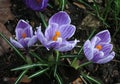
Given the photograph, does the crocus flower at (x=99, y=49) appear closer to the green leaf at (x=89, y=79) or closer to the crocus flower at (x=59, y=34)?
the crocus flower at (x=59, y=34)

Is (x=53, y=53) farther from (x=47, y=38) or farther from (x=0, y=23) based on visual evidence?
(x=0, y=23)

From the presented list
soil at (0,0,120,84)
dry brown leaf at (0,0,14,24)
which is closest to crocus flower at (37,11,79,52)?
soil at (0,0,120,84)

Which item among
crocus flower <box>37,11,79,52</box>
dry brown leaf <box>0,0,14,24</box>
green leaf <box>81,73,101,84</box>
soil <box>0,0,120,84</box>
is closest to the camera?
crocus flower <box>37,11,79,52</box>

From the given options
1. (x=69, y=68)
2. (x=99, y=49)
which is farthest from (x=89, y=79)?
(x=99, y=49)

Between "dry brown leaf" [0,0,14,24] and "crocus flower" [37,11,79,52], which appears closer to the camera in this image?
"crocus flower" [37,11,79,52]

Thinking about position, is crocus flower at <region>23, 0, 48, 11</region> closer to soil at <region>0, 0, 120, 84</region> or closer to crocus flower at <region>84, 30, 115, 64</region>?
soil at <region>0, 0, 120, 84</region>

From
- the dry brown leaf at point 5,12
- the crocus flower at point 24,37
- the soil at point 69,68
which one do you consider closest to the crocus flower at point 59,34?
the crocus flower at point 24,37
